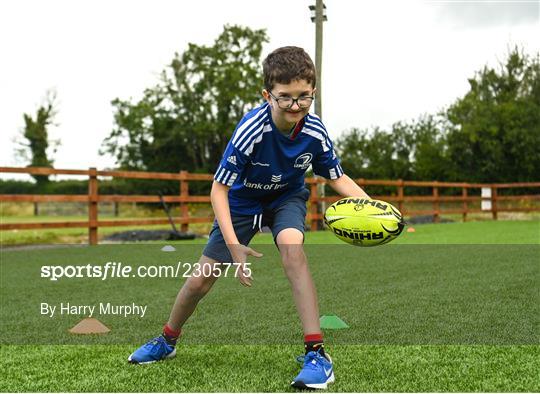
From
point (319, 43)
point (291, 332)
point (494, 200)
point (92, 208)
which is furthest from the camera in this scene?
point (494, 200)

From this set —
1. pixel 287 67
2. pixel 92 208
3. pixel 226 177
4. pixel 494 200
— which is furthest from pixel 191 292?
pixel 494 200

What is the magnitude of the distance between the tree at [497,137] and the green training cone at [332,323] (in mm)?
28423

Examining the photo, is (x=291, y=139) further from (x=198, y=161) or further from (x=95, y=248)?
(x=198, y=161)

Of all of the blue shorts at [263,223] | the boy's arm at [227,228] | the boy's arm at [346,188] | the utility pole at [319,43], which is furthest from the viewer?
the utility pole at [319,43]

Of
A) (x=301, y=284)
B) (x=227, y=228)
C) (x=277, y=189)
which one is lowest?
(x=301, y=284)

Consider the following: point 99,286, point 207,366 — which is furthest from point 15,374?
point 99,286

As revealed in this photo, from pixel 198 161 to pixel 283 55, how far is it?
42.1 metres

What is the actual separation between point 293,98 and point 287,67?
14cm

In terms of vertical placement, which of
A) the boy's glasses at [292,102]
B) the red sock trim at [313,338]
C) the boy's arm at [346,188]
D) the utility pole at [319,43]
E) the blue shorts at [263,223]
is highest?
the utility pole at [319,43]

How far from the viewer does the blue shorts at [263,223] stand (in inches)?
130

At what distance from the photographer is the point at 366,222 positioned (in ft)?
10.9

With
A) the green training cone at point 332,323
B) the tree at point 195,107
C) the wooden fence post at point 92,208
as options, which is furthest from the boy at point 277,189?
the tree at point 195,107

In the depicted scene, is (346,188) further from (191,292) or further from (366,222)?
(191,292)

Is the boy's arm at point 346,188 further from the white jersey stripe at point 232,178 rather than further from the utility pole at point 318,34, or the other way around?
the utility pole at point 318,34
